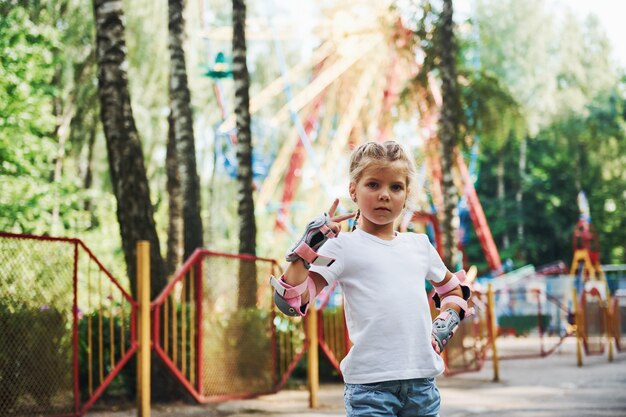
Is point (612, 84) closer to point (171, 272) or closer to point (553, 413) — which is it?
point (171, 272)

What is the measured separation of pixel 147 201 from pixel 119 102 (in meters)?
1.06

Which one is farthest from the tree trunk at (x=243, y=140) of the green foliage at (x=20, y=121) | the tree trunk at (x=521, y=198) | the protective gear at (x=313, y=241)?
the tree trunk at (x=521, y=198)

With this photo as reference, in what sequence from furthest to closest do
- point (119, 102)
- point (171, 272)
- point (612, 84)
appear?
1. point (612, 84)
2. point (171, 272)
3. point (119, 102)

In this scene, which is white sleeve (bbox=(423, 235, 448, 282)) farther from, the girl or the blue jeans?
the blue jeans

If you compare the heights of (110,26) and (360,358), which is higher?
(110,26)

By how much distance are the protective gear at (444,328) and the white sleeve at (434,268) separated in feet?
0.46

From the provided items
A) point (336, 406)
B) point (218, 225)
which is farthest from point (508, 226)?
point (336, 406)

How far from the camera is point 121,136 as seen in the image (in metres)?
10.3

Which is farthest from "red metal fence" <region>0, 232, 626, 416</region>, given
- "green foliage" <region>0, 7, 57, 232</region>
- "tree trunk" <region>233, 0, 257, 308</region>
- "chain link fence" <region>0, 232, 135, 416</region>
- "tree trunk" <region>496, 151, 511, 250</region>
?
"tree trunk" <region>496, 151, 511, 250</region>

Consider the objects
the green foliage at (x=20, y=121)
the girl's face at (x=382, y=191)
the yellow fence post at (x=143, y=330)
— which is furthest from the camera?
the green foliage at (x=20, y=121)

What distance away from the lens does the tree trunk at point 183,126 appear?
14.1 meters

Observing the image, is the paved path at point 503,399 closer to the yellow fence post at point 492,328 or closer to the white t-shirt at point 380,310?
the yellow fence post at point 492,328

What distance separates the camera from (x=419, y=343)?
12.2ft

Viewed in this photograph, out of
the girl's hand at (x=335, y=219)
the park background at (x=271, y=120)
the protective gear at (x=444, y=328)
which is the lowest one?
the protective gear at (x=444, y=328)
